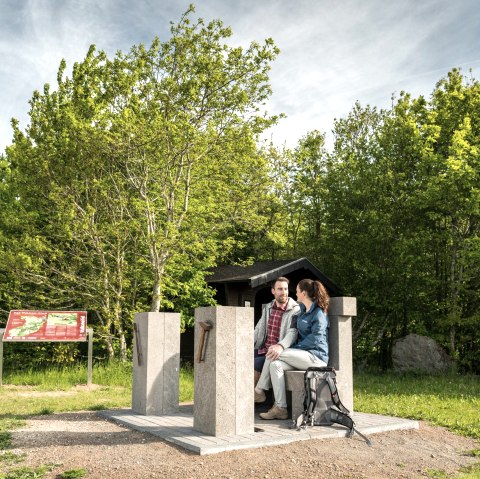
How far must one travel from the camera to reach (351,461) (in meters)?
5.46

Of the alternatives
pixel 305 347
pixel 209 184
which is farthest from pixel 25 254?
pixel 305 347

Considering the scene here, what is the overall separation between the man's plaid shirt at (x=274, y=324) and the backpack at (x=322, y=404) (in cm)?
96

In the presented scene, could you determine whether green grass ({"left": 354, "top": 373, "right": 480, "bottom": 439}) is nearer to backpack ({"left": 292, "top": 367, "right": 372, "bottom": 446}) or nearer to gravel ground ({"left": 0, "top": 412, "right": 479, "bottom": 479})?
gravel ground ({"left": 0, "top": 412, "right": 479, "bottom": 479})

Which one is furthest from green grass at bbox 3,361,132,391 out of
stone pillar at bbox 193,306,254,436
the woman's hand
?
stone pillar at bbox 193,306,254,436

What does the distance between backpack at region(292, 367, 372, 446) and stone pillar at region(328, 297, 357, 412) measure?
27.1 inches

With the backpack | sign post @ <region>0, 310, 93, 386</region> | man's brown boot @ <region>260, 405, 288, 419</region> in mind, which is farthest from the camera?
sign post @ <region>0, 310, 93, 386</region>

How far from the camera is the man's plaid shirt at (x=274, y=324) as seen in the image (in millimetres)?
7688

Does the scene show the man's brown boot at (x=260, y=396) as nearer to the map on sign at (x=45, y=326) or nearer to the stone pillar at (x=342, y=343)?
the stone pillar at (x=342, y=343)

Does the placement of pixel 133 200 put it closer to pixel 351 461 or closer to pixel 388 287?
pixel 388 287

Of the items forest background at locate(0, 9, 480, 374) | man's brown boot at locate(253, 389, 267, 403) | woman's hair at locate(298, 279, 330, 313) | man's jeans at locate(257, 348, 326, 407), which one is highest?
forest background at locate(0, 9, 480, 374)

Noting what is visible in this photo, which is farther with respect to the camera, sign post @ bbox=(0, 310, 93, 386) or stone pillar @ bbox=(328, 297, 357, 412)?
sign post @ bbox=(0, 310, 93, 386)

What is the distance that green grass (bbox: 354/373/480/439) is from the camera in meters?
8.16

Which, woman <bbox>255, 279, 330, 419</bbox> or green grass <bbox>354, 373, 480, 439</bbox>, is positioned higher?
woman <bbox>255, 279, 330, 419</bbox>

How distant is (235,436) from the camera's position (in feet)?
20.4
